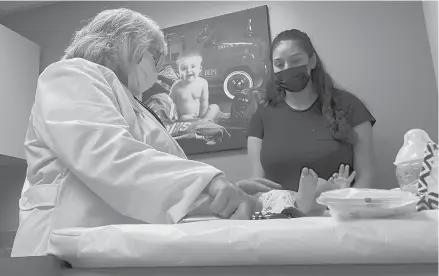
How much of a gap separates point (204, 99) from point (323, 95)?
62 centimetres

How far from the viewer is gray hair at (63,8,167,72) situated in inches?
38.2

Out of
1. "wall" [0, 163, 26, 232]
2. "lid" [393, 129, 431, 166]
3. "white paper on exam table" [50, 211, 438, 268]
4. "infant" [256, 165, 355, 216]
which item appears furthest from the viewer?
"wall" [0, 163, 26, 232]

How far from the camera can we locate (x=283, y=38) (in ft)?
5.05

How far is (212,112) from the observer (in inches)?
76.7

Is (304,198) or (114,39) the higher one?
(114,39)

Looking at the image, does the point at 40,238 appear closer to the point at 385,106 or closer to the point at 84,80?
the point at 84,80

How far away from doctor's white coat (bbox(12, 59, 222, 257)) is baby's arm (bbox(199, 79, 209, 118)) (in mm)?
1143

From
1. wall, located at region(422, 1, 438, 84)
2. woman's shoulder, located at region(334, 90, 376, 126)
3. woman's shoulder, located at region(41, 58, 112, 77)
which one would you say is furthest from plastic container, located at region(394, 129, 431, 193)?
wall, located at region(422, 1, 438, 84)

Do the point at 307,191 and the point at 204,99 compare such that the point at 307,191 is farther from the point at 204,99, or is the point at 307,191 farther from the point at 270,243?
the point at 204,99

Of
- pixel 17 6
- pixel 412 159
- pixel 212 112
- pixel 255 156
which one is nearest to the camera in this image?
pixel 412 159

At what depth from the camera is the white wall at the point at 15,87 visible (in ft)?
6.78

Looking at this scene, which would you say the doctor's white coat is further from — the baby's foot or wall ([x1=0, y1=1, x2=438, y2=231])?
wall ([x1=0, y1=1, x2=438, y2=231])

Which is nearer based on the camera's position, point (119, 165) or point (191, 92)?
point (119, 165)

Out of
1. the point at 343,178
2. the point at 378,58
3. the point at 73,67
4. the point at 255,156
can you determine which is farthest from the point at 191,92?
the point at 73,67
